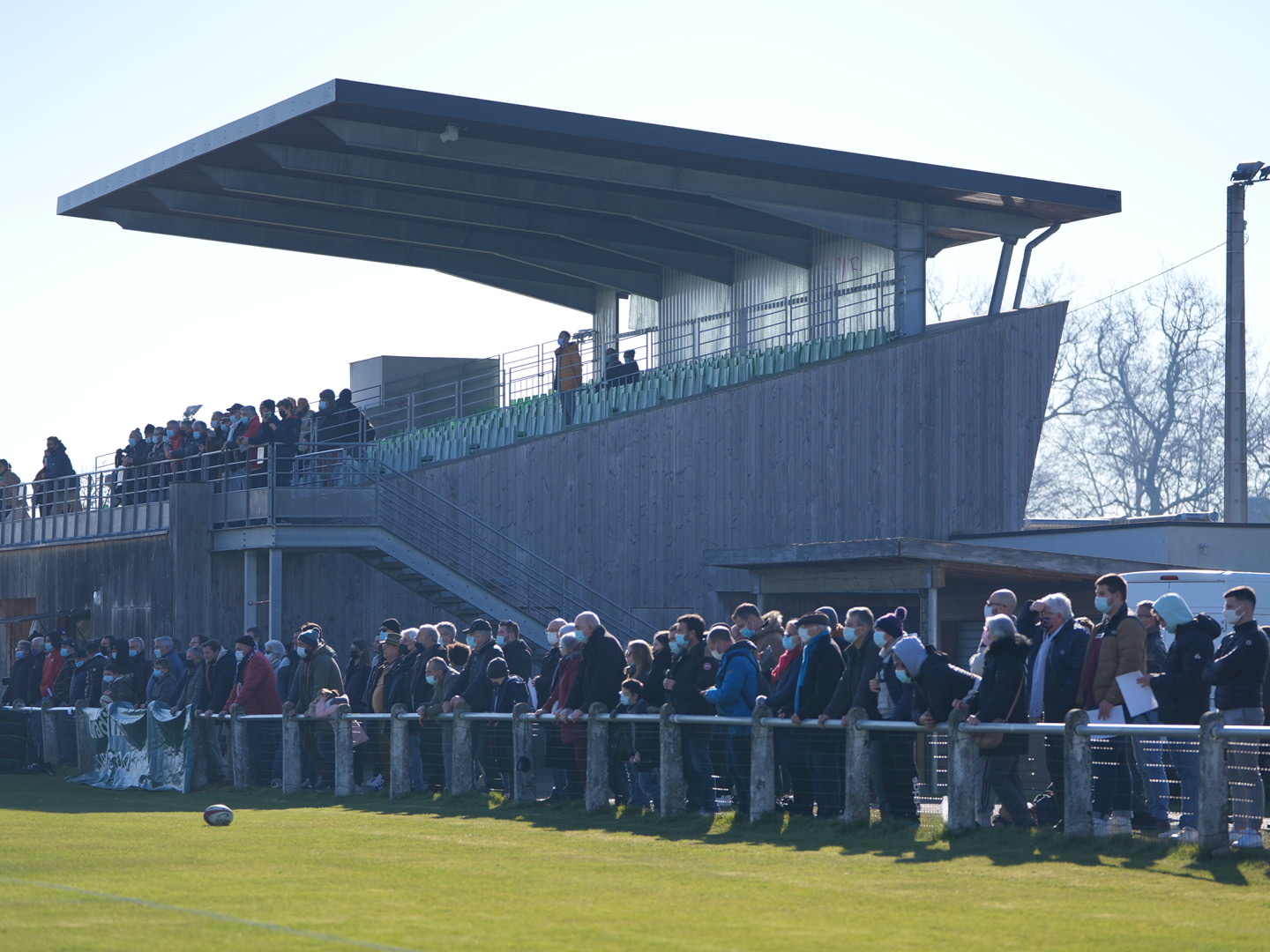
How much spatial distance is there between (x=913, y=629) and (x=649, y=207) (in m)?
12.2

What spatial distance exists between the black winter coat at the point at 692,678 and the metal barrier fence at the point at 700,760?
0.24 m

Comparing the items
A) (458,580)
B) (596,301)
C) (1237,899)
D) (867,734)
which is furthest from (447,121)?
(1237,899)

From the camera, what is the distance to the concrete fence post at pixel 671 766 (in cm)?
1505

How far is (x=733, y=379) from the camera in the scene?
31.4 meters

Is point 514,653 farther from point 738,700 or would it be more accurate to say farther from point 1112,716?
point 1112,716

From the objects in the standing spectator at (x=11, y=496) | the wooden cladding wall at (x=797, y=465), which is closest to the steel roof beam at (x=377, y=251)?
Result: the standing spectator at (x=11, y=496)

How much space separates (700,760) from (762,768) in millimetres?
861

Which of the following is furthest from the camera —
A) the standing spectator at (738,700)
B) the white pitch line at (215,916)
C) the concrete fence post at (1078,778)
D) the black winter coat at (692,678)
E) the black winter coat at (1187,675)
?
the black winter coat at (692,678)

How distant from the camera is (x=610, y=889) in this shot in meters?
10.9

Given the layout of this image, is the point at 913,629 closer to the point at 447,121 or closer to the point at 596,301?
the point at 447,121

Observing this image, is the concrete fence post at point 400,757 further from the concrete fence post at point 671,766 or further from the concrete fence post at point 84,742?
the concrete fence post at point 84,742

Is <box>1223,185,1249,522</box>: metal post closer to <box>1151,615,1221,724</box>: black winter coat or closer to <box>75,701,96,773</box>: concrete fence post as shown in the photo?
<box>1151,615,1221,724</box>: black winter coat

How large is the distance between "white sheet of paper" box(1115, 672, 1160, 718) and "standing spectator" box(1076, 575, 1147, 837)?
0.05 m

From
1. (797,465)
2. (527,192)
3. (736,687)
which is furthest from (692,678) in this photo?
(527,192)
